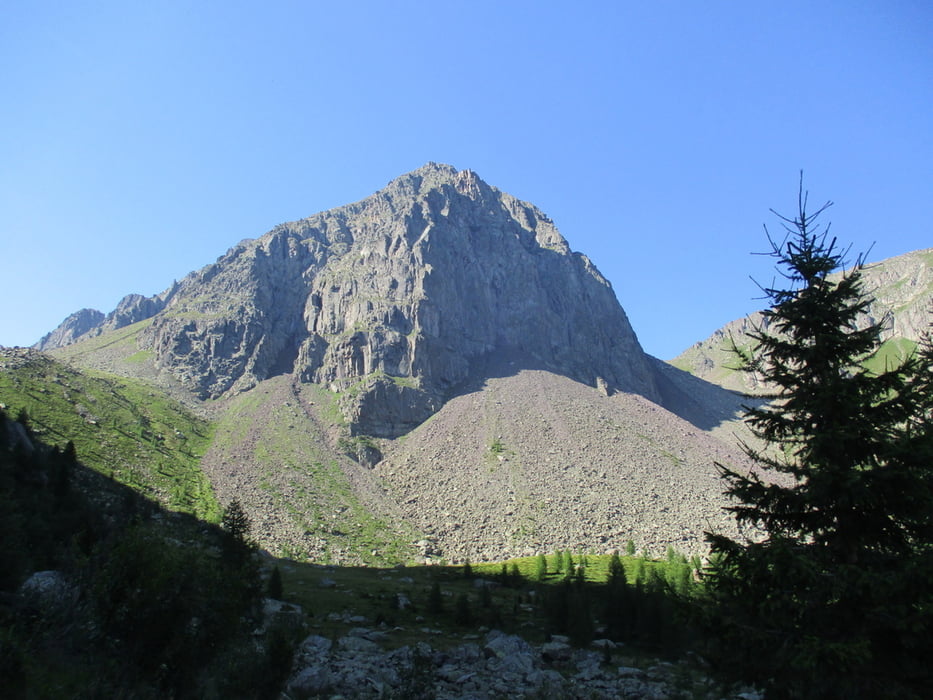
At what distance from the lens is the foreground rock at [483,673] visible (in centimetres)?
2916

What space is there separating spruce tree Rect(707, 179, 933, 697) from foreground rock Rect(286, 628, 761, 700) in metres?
15.6

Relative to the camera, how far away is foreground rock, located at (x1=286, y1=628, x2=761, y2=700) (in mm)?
29156

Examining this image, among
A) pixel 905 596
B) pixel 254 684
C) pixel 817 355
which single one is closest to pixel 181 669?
pixel 254 684

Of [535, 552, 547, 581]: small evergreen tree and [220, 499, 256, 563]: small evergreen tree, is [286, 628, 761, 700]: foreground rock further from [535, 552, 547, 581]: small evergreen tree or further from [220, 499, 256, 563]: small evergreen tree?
[535, 552, 547, 581]: small evergreen tree

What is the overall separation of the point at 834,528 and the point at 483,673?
28166 mm

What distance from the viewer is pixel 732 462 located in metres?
150

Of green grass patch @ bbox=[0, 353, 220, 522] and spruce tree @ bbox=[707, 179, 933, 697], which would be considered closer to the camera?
spruce tree @ bbox=[707, 179, 933, 697]

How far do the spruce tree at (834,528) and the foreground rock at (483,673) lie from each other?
51.2 feet

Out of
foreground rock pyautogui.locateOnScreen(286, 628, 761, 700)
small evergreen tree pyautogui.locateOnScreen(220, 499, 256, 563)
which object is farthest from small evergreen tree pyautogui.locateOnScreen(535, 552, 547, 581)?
small evergreen tree pyautogui.locateOnScreen(220, 499, 256, 563)

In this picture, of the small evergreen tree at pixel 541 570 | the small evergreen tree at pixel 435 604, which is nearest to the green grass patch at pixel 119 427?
the small evergreen tree at pixel 435 604

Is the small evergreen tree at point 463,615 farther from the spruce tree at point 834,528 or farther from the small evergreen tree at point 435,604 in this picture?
the spruce tree at point 834,528

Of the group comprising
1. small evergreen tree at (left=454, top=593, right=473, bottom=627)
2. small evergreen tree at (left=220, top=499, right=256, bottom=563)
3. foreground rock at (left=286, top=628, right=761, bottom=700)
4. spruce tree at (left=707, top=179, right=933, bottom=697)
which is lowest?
small evergreen tree at (left=454, top=593, right=473, bottom=627)

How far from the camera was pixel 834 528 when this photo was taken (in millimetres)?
13336

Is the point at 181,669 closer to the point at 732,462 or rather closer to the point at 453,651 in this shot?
the point at 453,651
